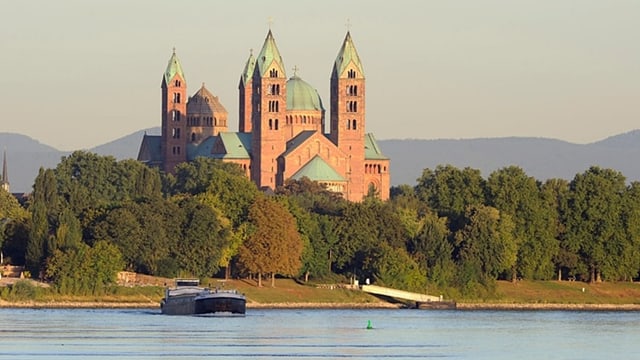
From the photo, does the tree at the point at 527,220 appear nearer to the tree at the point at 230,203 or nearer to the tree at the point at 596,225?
the tree at the point at 596,225

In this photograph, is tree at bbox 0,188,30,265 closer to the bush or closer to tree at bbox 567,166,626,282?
the bush

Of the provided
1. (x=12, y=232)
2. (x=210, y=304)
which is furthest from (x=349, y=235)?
(x=210, y=304)

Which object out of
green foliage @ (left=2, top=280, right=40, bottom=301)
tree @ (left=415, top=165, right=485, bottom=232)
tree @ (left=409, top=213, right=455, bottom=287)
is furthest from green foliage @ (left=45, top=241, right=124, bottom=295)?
tree @ (left=415, top=165, right=485, bottom=232)

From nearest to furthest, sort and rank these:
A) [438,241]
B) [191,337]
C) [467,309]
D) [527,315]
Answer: [191,337] < [527,315] < [467,309] < [438,241]

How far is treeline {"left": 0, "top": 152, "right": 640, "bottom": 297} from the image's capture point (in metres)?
148

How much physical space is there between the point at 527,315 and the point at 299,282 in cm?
2161

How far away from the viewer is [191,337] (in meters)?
100

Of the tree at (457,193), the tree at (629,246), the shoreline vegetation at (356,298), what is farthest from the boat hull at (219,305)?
the tree at (629,246)

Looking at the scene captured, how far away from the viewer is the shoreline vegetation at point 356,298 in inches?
5517

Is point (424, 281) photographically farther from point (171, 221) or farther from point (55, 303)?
point (55, 303)

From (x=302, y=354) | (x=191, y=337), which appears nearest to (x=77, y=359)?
(x=302, y=354)

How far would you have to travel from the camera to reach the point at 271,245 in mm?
149625

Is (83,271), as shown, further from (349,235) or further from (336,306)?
(349,235)

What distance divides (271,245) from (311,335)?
45365 millimetres
